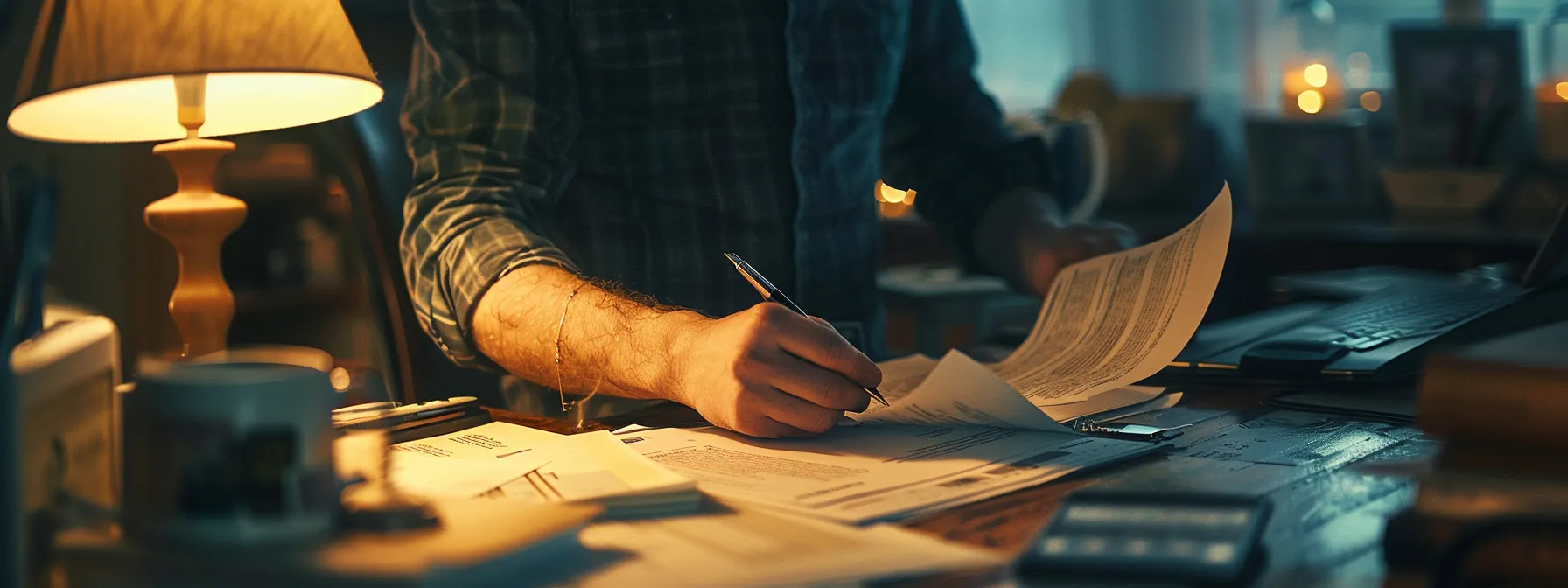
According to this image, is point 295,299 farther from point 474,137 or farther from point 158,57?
point 158,57

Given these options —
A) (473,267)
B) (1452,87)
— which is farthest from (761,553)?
(1452,87)

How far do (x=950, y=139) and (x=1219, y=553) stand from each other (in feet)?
3.36

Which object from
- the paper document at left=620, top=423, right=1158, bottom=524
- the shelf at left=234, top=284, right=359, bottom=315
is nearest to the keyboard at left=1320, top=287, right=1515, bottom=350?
the paper document at left=620, top=423, right=1158, bottom=524

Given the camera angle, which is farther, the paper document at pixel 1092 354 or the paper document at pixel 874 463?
the paper document at pixel 1092 354

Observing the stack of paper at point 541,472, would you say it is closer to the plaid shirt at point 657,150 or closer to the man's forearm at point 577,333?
the man's forearm at point 577,333

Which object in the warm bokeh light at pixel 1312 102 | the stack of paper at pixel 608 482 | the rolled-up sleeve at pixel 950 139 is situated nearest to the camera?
the stack of paper at pixel 608 482

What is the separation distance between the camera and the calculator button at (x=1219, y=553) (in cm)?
50

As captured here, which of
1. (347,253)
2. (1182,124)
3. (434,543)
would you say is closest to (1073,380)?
(434,543)

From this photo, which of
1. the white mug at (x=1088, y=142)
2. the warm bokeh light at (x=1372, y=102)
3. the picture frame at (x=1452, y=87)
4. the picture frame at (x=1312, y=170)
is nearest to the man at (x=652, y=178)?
the white mug at (x=1088, y=142)

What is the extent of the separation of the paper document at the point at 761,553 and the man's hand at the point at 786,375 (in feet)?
0.52

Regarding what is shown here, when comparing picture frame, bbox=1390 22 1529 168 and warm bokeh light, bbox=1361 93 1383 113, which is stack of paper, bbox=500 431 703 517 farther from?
warm bokeh light, bbox=1361 93 1383 113

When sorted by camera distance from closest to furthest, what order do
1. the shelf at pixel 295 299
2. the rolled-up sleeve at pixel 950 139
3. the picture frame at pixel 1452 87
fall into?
the rolled-up sleeve at pixel 950 139
the picture frame at pixel 1452 87
the shelf at pixel 295 299

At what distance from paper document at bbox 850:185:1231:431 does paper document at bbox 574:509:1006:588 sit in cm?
21

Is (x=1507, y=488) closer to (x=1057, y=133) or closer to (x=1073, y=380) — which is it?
(x=1073, y=380)
